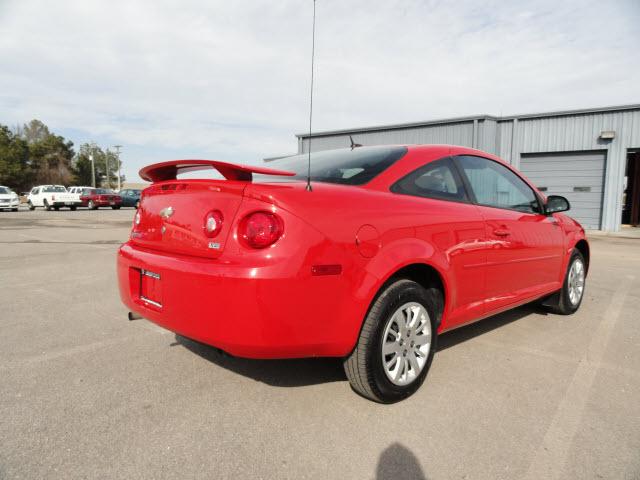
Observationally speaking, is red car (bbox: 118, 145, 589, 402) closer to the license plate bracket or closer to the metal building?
the license plate bracket

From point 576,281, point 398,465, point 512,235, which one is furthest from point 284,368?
point 576,281

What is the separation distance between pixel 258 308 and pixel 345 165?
47.5 inches

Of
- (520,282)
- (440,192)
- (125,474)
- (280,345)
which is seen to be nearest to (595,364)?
(520,282)

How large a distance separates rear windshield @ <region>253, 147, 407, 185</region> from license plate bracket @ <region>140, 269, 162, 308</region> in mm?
753

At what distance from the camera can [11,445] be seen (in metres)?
1.95

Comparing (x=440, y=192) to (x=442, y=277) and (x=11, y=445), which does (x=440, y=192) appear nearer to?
(x=442, y=277)

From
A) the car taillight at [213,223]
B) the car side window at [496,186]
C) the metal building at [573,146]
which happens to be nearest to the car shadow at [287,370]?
the car taillight at [213,223]

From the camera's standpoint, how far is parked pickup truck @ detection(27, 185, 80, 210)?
27312mm

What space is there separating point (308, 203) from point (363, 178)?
0.55 metres

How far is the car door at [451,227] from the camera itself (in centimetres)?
252

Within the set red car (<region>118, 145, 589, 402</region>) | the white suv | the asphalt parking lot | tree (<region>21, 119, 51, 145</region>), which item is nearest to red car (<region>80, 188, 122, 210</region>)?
the white suv

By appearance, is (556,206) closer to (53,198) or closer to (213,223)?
(213,223)

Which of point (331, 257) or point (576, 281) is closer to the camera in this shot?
point (331, 257)

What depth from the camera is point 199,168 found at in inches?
96.5
